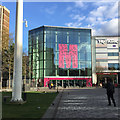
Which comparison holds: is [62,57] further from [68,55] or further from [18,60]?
[18,60]

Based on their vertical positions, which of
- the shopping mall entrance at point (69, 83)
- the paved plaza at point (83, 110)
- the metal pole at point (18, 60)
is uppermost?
the metal pole at point (18, 60)

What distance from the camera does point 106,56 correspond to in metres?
58.8

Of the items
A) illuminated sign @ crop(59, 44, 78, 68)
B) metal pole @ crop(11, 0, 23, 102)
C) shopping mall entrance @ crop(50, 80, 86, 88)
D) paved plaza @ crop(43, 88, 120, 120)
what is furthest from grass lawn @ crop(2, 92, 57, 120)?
illuminated sign @ crop(59, 44, 78, 68)

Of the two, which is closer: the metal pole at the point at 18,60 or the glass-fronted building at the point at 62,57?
the metal pole at the point at 18,60

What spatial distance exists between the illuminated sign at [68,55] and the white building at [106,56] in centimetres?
725

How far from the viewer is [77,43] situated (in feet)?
182

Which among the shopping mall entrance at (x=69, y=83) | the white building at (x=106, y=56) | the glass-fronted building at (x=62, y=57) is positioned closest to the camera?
the shopping mall entrance at (x=69, y=83)

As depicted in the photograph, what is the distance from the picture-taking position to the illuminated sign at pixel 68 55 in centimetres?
5384

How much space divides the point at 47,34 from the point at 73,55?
10.1 metres

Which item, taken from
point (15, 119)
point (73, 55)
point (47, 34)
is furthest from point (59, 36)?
point (15, 119)

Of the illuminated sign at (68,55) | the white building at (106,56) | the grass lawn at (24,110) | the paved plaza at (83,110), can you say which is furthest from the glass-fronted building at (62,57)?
the grass lawn at (24,110)

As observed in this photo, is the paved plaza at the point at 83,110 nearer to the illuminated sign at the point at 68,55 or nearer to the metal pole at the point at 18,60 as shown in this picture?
the metal pole at the point at 18,60

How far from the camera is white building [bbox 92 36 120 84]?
58.3 meters

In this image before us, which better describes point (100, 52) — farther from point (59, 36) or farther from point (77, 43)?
point (59, 36)
